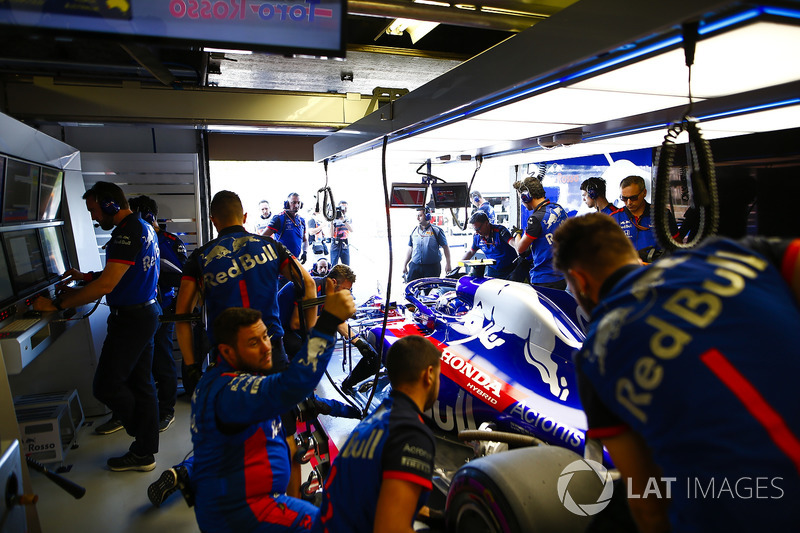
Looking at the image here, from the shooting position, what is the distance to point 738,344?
0.97 m

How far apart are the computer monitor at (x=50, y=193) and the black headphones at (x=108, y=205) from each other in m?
0.95

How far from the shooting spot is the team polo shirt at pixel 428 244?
7555 mm

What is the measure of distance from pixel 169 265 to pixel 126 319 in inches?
43.5

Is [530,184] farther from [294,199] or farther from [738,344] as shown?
[738,344]

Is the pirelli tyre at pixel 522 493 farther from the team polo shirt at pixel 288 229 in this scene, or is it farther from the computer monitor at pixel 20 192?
the team polo shirt at pixel 288 229

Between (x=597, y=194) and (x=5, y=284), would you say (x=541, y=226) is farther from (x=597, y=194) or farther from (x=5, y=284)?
(x=5, y=284)

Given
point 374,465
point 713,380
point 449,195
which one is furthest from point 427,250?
point 713,380

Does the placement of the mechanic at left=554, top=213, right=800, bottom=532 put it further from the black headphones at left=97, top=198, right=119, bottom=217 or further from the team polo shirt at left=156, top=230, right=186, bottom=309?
the team polo shirt at left=156, top=230, right=186, bottom=309

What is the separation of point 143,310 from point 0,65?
3.50 metres

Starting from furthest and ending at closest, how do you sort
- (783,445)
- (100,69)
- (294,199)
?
(294,199) → (100,69) → (783,445)

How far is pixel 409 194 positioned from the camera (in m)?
4.50

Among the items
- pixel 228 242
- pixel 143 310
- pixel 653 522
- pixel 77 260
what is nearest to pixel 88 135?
pixel 77 260

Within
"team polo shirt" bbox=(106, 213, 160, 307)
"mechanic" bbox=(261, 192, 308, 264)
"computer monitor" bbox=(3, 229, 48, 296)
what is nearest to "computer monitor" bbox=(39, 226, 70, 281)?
"computer monitor" bbox=(3, 229, 48, 296)

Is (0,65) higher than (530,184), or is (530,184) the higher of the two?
(0,65)
